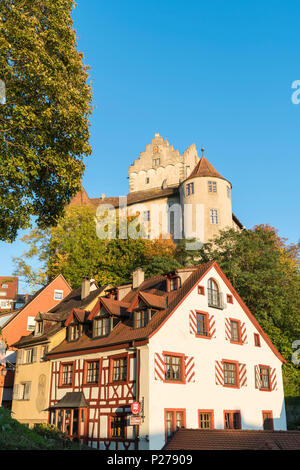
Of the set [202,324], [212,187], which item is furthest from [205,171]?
[202,324]

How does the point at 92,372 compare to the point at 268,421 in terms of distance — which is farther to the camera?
the point at 268,421

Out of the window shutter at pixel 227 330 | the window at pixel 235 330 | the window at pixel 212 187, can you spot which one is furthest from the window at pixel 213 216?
the window shutter at pixel 227 330

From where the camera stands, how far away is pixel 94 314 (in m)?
27.9

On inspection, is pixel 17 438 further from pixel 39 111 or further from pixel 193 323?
pixel 193 323

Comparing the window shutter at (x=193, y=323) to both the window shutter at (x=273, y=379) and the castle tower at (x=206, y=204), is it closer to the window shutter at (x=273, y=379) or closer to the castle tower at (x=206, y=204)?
the window shutter at (x=273, y=379)

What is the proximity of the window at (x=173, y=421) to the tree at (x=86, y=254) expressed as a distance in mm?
23145

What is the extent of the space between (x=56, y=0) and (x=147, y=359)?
676 inches

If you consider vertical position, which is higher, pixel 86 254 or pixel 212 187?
pixel 212 187

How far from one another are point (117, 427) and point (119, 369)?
2.95 metres

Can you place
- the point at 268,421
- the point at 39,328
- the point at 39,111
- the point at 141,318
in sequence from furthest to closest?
the point at 39,328
the point at 268,421
the point at 141,318
the point at 39,111

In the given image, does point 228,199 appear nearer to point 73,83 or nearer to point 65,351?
point 65,351

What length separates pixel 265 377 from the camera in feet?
97.9

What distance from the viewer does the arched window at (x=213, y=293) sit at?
91.5ft
